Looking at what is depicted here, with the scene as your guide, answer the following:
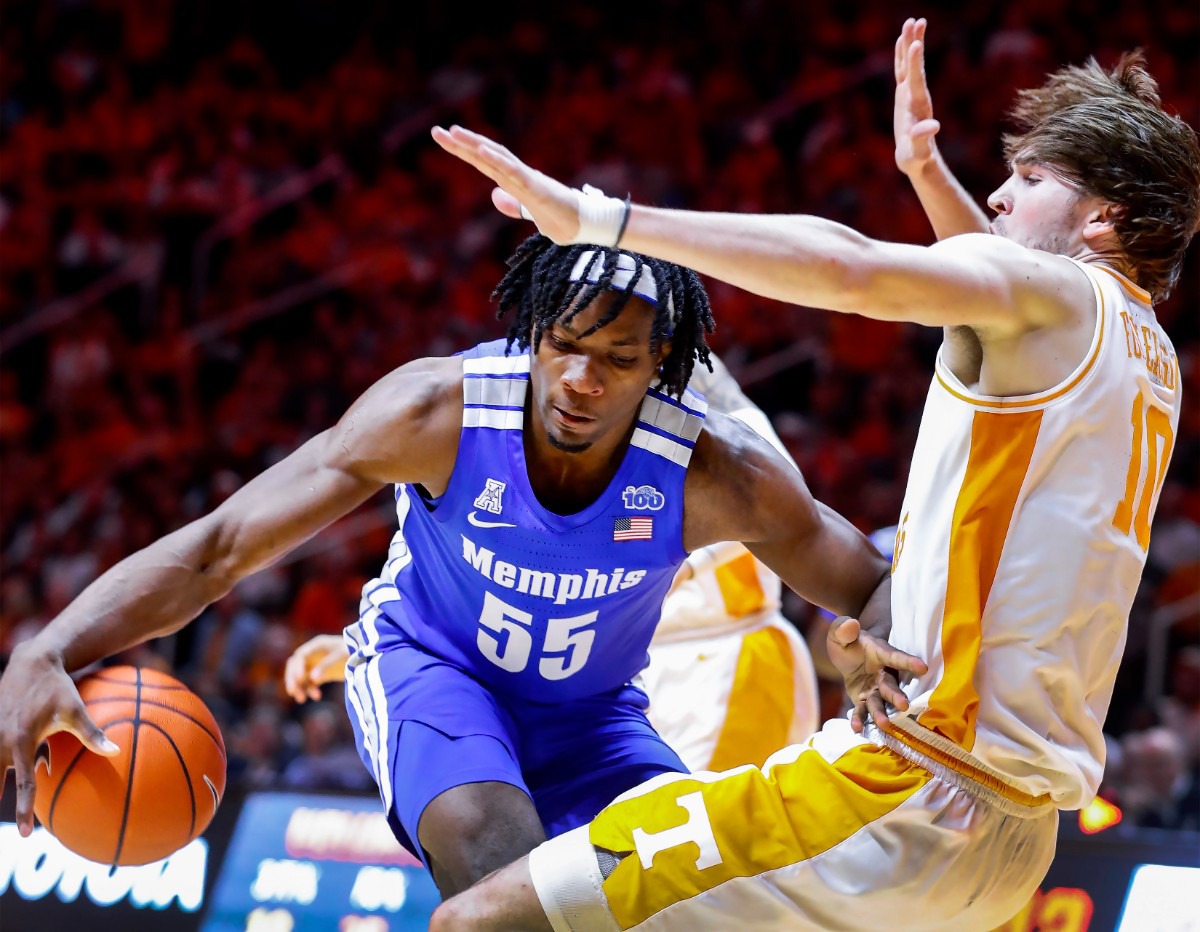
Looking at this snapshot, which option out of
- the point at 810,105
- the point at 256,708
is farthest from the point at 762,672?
the point at 810,105

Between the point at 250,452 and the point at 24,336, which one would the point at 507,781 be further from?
the point at 24,336

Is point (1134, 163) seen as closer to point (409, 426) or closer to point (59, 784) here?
point (409, 426)

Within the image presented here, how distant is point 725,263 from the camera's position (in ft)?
6.81

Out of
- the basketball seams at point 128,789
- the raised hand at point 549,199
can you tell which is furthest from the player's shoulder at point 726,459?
the basketball seams at point 128,789

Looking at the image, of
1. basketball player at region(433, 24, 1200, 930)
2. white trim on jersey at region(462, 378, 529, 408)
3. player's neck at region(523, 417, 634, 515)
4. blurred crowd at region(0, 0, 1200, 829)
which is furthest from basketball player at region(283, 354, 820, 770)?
blurred crowd at region(0, 0, 1200, 829)

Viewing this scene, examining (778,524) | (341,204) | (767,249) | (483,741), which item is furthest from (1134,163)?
(341,204)

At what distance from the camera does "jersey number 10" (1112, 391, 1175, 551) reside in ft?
8.08

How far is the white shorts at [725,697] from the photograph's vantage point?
4371 mm

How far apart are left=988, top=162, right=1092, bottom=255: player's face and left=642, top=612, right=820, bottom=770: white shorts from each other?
2072 millimetres

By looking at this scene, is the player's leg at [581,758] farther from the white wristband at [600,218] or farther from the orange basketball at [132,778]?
the white wristband at [600,218]

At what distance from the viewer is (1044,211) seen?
103 inches

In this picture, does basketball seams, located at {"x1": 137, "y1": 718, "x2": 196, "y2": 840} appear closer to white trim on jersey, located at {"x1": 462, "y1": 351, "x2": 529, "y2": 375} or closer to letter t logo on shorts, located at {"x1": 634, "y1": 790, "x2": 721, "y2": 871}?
white trim on jersey, located at {"x1": 462, "y1": 351, "x2": 529, "y2": 375}

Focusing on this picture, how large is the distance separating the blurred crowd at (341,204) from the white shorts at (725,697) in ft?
10.7

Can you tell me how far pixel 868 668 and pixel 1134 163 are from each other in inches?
40.2
